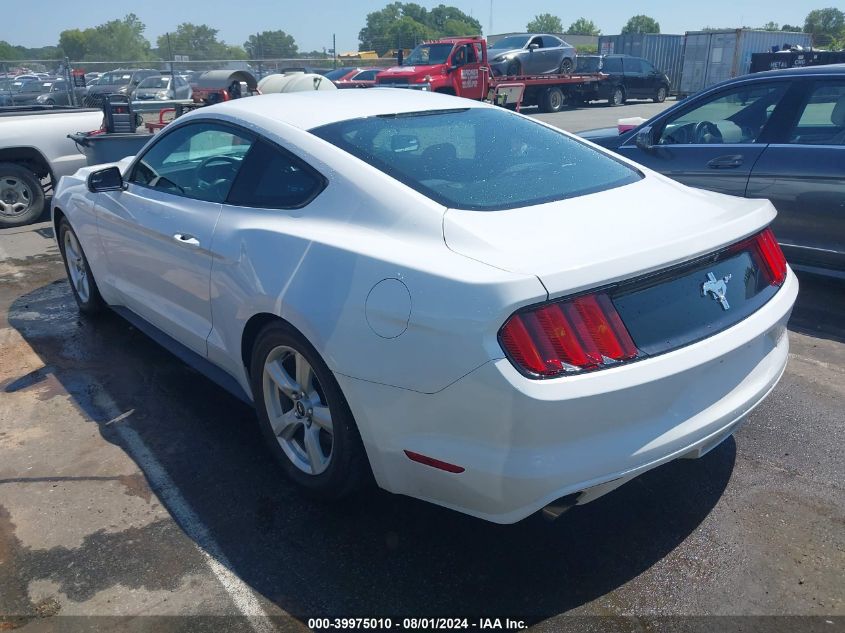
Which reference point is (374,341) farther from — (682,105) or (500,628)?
(682,105)

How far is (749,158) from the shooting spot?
17.4 ft

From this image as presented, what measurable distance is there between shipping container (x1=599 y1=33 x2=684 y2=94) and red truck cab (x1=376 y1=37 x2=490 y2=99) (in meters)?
Answer: 15.6

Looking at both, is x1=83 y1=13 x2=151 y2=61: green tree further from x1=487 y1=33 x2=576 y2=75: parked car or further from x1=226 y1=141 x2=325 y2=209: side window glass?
x1=226 y1=141 x2=325 y2=209: side window glass

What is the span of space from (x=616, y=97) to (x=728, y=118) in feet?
82.0

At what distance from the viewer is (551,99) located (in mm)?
26062

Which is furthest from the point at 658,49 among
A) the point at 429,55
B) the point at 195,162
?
the point at 195,162

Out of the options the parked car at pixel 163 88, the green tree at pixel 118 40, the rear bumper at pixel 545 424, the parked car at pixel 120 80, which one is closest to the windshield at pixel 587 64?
the parked car at pixel 163 88

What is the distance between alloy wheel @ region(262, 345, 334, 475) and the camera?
2.91 m

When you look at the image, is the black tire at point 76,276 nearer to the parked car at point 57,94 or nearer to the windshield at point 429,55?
the parked car at point 57,94

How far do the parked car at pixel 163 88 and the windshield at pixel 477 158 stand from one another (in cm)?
2073

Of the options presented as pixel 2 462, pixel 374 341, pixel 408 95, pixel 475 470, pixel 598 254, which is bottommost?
pixel 2 462

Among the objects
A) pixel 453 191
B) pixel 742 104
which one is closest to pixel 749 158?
pixel 742 104

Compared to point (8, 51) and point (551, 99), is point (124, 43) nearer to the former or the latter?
point (8, 51)

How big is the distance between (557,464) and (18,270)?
6242 millimetres
